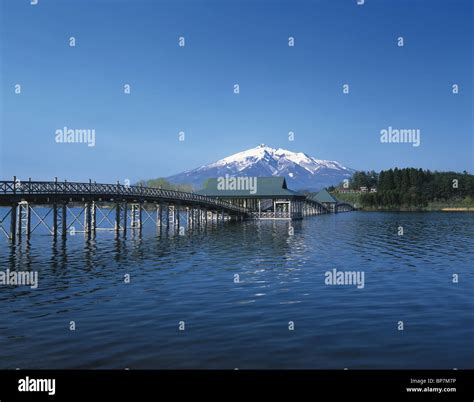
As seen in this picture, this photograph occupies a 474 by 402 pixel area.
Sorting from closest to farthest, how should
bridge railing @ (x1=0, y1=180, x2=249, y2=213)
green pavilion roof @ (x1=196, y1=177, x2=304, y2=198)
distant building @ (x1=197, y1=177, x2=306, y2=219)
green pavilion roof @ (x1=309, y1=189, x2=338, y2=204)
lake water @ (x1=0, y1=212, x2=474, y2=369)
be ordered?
lake water @ (x1=0, y1=212, x2=474, y2=369) < bridge railing @ (x1=0, y1=180, x2=249, y2=213) < green pavilion roof @ (x1=196, y1=177, x2=304, y2=198) < distant building @ (x1=197, y1=177, x2=306, y2=219) < green pavilion roof @ (x1=309, y1=189, x2=338, y2=204)

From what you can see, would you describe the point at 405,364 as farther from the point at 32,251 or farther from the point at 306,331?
the point at 32,251

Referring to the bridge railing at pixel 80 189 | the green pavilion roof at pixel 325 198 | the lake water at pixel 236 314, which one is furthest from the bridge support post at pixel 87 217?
the green pavilion roof at pixel 325 198

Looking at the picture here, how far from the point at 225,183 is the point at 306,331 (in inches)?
3312

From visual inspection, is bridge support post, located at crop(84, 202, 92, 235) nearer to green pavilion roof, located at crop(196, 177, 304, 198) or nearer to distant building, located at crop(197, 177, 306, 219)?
distant building, located at crop(197, 177, 306, 219)

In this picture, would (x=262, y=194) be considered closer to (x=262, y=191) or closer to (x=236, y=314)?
(x=262, y=191)

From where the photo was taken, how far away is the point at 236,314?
55.1 feet

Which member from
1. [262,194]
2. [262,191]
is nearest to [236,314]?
[262,194]

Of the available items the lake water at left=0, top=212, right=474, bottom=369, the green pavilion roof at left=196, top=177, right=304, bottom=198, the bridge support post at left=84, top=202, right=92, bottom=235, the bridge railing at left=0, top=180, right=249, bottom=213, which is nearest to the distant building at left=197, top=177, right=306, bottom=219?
the green pavilion roof at left=196, top=177, right=304, bottom=198

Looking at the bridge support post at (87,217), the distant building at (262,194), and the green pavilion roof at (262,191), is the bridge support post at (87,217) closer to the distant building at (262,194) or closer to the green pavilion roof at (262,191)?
the distant building at (262,194)

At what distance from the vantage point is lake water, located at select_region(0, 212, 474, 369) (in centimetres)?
1229

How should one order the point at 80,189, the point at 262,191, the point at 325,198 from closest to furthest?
the point at 80,189, the point at 262,191, the point at 325,198

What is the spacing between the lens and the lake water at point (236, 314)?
12.3m

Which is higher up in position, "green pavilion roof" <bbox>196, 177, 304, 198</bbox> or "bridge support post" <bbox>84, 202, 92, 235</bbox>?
"green pavilion roof" <bbox>196, 177, 304, 198</bbox>
